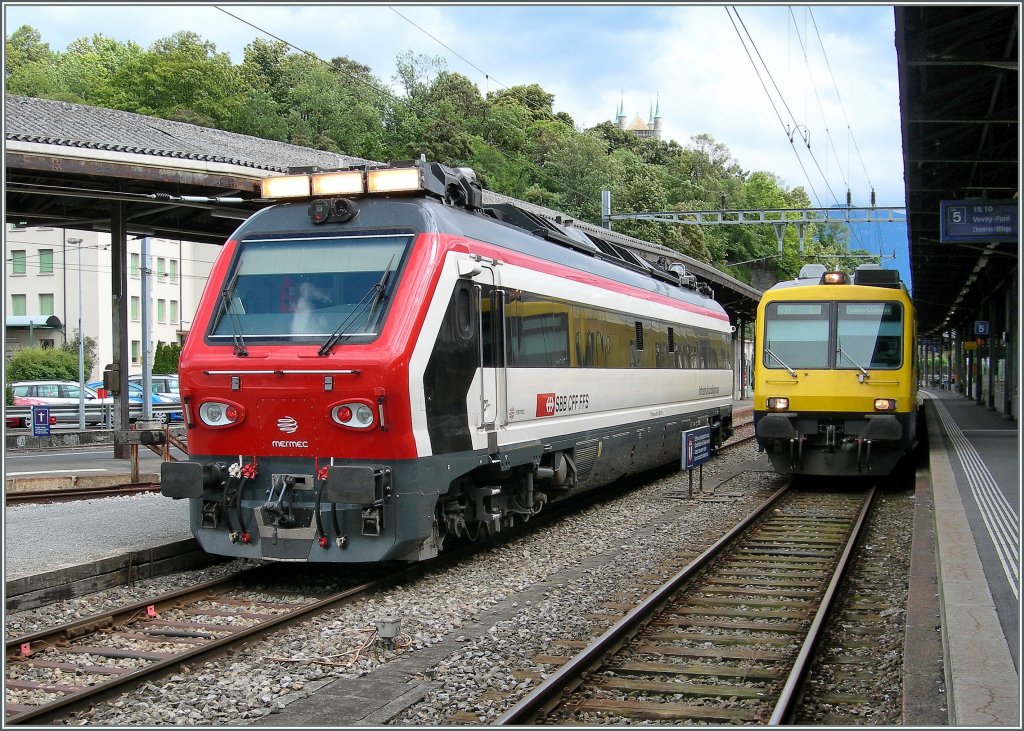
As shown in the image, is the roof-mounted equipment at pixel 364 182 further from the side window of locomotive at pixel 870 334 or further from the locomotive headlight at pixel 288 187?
the side window of locomotive at pixel 870 334

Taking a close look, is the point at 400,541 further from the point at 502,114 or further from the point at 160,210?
the point at 502,114

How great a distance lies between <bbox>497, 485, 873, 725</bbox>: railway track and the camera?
575cm

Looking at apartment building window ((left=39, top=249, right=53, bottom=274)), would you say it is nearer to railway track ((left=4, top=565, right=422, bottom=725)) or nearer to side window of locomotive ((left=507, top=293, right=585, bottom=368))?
side window of locomotive ((left=507, top=293, right=585, bottom=368))

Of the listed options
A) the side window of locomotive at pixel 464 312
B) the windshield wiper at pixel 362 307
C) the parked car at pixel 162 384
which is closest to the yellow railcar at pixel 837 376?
the side window of locomotive at pixel 464 312

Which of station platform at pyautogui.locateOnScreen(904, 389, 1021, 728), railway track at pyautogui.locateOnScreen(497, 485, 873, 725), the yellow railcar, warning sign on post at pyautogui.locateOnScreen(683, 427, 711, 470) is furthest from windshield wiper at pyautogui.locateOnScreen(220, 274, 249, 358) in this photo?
the yellow railcar

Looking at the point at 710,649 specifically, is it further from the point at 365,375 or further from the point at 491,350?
the point at 491,350

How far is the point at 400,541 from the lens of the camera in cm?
816

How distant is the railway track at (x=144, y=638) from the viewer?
19.4 ft

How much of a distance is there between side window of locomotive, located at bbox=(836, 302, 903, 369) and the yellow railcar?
1 cm

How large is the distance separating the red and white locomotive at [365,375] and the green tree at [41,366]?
4089 centimetres

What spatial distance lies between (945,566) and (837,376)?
703cm

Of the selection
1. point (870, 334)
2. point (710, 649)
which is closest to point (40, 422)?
point (870, 334)

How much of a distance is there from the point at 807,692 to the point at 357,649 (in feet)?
9.46

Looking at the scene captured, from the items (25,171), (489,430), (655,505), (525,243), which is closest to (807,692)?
(489,430)
